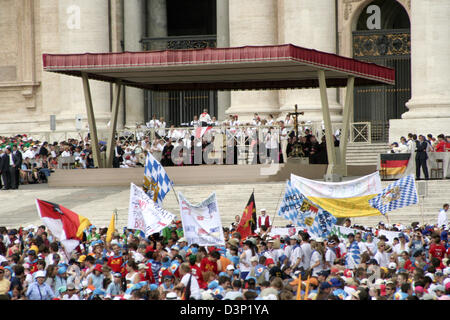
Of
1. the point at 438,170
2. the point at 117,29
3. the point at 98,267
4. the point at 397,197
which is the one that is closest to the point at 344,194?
the point at 397,197

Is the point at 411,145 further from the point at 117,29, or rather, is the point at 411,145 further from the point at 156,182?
the point at 117,29

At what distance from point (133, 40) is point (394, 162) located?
53.9 ft

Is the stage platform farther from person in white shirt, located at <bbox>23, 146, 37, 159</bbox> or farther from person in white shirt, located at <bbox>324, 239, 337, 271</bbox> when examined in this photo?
person in white shirt, located at <bbox>324, 239, 337, 271</bbox>

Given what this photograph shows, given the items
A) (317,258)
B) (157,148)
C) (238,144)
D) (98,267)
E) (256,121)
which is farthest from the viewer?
(256,121)

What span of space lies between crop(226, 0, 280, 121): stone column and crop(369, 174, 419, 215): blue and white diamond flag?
59.1 feet

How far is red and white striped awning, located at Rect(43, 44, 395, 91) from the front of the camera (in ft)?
84.6

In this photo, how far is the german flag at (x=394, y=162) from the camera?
91.8 ft

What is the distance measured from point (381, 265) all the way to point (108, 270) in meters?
4.56

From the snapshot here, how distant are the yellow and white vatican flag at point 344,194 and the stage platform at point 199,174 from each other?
9516 millimetres

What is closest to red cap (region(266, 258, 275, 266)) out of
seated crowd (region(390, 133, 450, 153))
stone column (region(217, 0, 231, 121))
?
seated crowd (region(390, 133, 450, 153))

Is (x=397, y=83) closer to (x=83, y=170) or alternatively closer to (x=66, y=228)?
(x=83, y=170)

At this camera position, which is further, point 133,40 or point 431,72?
point 133,40

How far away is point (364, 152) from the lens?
33.6 metres
